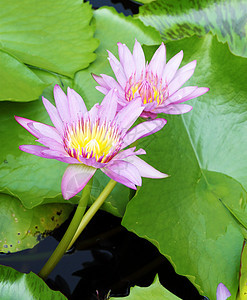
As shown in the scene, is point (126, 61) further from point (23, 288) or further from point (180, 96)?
point (23, 288)

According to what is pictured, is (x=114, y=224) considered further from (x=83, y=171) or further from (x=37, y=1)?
(x=37, y=1)

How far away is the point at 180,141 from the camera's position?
1.26m

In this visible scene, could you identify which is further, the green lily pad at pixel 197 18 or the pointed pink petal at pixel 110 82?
the green lily pad at pixel 197 18

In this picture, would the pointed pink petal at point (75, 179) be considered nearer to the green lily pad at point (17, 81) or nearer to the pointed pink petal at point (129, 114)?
the pointed pink petal at point (129, 114)

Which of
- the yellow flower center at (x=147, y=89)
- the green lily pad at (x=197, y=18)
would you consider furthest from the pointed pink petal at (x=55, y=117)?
the green lily pad at (x=197, y=18)

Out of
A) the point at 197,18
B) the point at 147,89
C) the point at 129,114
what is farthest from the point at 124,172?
the point at 197,18

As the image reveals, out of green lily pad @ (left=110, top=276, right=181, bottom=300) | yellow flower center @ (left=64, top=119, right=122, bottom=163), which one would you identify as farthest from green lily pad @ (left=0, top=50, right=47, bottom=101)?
green lily pad @ (left=110, top=276, right=181, bottom=300)

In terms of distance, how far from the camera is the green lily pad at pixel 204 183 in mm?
1134

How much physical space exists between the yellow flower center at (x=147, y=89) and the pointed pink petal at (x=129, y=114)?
0.09 meters

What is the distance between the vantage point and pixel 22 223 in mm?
1264

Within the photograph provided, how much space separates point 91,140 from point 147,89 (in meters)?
0.24

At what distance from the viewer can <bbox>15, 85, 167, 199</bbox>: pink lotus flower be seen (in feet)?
2.86

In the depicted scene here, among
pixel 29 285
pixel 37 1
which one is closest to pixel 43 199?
pixel 29 285

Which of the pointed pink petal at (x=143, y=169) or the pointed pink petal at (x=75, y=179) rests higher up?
the pointed pink petal at (x=75, y=179)
